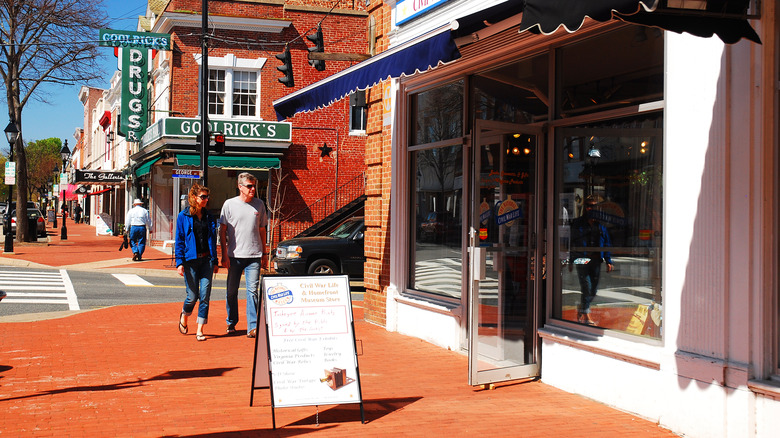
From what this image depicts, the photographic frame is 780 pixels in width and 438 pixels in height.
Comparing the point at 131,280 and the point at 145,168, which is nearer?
the point at 131,280

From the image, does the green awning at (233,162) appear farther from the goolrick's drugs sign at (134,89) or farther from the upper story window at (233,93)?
the goolrick's drugs sign at (134,89)

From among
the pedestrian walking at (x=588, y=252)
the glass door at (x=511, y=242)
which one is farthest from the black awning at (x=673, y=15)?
the glass door at (x=511, y=242)

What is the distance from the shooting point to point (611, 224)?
21.6 ft

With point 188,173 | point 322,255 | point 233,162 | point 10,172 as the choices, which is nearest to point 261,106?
point 233,162

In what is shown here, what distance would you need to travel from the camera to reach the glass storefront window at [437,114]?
9.08 m

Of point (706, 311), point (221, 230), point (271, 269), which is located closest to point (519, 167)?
point (706, 311)

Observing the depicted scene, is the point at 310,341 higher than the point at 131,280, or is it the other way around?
the point at 310,341

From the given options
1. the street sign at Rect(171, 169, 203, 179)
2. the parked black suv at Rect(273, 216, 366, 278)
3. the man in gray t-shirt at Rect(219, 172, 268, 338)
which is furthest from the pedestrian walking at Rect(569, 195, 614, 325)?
the street sign at Rect(171, 169, 203, 179)

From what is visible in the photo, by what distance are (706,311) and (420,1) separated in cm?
586

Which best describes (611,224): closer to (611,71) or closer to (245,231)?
(611,71)

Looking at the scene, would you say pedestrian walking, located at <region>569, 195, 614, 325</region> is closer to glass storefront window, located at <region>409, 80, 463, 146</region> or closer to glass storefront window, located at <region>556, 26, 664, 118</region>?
glass storefront window, located at <region>556, 26, 664, 118</region>

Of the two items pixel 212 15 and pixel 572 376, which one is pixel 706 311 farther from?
pixel 212 15

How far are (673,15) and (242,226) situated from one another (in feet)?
19.4

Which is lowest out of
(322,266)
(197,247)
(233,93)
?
(322,266)
